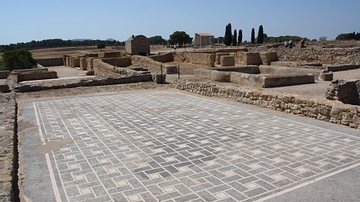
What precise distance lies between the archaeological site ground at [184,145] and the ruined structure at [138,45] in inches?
919

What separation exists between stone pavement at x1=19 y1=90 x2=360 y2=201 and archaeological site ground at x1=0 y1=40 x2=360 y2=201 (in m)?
0.02

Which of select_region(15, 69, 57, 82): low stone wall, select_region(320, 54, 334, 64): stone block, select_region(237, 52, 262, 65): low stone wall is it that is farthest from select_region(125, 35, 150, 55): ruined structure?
select_region(320, 54, 334, 64): stone block

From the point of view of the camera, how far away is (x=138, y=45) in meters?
35.8

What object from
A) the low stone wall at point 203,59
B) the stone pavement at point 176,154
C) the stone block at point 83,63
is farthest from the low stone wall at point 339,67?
the stone block at point 83,63

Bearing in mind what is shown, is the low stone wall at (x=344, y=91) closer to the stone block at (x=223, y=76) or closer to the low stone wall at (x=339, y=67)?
the stone block at (x=223, y=76)

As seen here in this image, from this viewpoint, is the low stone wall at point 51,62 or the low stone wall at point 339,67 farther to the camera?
the low stone wall at point 51,62

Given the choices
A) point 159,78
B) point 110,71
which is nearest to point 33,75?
point 110,71

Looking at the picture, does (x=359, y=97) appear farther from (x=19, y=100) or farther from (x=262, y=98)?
(x=19, y=100)

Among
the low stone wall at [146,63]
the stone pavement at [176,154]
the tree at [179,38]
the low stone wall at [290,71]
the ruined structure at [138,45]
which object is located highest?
the tree at [179,38]

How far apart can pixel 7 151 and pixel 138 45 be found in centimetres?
3151

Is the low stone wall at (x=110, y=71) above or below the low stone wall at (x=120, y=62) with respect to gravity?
below

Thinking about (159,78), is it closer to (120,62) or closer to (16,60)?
(120,62)

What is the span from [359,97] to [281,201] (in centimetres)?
887

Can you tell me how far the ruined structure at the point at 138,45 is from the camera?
3548cm
